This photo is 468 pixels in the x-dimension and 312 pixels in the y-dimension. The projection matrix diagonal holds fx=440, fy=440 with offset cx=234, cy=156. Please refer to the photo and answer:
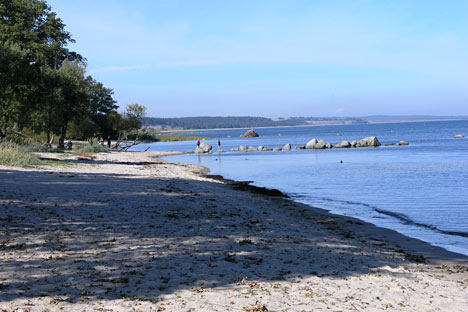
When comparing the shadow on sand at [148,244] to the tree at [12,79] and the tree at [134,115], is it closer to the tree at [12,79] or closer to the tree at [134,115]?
the tree at [12,79]

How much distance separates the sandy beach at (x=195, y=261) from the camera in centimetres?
625

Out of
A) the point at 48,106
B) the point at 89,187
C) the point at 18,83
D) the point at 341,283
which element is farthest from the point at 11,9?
the point at 341,283

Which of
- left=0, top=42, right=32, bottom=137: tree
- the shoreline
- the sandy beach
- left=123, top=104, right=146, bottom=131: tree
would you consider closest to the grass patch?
the sandy beach

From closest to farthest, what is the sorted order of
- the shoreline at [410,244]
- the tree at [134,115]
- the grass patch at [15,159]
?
the shoreline at [410,244] < the grass patch at [15,159] < the tree at [134,115]

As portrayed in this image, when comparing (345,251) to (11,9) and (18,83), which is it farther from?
(11,9)

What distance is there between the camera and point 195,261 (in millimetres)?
8016

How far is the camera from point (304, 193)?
77.9ft

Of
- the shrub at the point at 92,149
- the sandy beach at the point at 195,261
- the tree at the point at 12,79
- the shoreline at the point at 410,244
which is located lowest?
the shoreline at the point at 410,244

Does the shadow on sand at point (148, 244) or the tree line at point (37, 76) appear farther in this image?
the tree line at point (37, 76)

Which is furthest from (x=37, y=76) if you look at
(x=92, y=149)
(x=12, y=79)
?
(x=92, y=149)

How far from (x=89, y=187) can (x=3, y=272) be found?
27.7 ft

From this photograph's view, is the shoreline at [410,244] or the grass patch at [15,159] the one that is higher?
the grass patch at [15,159]

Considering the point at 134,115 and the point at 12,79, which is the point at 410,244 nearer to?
the point at 12,79

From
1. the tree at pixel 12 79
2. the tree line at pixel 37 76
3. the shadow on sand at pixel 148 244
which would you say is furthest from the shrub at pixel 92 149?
the shadow on sand at pixel 148 244
